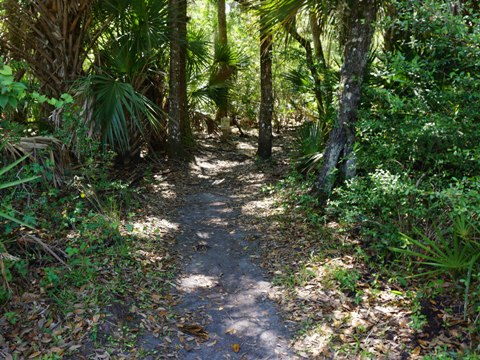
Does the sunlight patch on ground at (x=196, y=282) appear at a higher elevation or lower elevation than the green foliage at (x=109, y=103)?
lower

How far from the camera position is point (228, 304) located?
14.2ft

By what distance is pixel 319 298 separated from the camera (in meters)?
4.19

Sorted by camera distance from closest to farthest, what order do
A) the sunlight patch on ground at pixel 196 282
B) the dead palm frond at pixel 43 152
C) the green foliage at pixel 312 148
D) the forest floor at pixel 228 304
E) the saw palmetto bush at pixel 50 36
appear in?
1. the forest floor at pixel 228 304
2. the dead palm frond at pixel 43 152
3. the sunlight patch on ground at pixel 196 282
4. the saw palmetto bush at pixel 50 36
5. the green foliage at pixel 312 148

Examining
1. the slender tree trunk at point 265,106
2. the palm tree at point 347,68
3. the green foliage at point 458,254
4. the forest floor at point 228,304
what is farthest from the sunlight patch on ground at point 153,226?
the slender tree trunk at point 265,106

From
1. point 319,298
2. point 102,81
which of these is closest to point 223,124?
point 102,81

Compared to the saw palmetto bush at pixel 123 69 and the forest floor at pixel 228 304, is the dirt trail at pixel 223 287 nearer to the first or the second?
the forest floor at pixel 228 304

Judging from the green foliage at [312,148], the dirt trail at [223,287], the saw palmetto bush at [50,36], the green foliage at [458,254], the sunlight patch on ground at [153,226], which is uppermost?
the saw palmetto bush at [50,36]

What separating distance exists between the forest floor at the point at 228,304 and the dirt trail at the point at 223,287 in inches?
0.5

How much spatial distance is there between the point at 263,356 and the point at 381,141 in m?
2.72

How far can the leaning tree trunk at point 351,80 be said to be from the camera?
550 centimetres

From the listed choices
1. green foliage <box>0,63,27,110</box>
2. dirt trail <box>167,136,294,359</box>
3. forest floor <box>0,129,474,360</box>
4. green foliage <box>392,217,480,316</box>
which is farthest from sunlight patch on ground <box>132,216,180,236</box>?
green foliage <box>392,217,480,316</box>

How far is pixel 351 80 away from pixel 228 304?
329cm

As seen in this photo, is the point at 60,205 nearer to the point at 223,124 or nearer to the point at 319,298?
the point at 319,298

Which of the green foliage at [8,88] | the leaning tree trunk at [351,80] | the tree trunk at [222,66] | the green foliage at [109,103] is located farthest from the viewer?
the tree trunk at [222,66]
